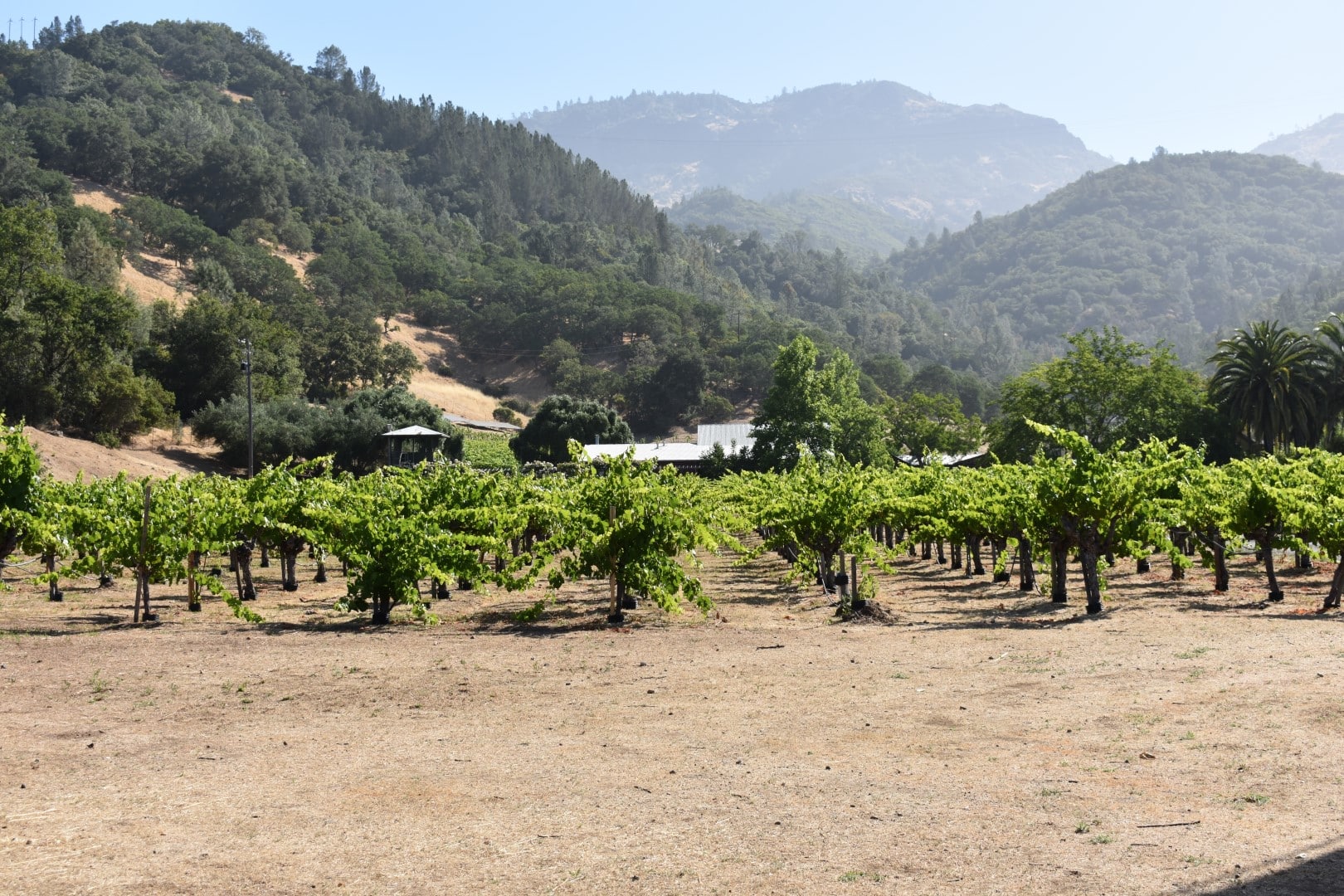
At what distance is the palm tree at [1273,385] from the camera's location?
2047 inches

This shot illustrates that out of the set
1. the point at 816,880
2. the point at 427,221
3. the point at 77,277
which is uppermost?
the point at 427,221

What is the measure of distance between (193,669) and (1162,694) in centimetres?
1064

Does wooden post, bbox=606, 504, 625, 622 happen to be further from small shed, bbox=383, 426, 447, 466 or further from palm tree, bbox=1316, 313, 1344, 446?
small shed, bbox=383, 426, 447, 466

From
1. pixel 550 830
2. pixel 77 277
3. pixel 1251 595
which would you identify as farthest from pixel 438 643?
pixel 77 277

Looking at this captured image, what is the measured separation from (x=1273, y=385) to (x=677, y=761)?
50.9 m

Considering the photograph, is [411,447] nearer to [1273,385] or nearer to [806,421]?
[806,421]

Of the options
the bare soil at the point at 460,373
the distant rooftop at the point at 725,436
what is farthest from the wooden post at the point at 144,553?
the bare soil at the point at 460,373

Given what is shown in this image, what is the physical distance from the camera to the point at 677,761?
9.28m

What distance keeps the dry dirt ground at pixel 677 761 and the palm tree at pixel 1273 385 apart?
40434mm

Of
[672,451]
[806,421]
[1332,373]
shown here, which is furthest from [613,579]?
[672,451]

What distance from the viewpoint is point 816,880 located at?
658 cm

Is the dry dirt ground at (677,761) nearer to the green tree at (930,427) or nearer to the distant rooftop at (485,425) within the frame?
the green tree at (930,427)

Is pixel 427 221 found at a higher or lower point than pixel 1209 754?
higher

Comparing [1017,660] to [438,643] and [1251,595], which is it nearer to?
[438,643]
